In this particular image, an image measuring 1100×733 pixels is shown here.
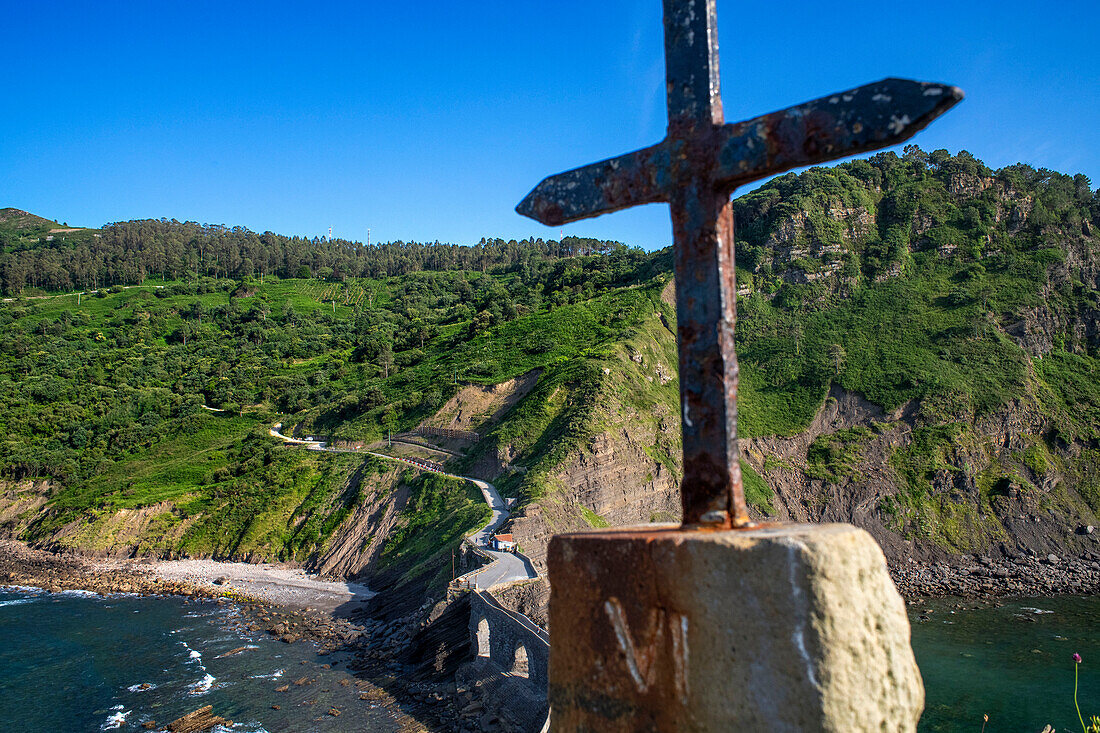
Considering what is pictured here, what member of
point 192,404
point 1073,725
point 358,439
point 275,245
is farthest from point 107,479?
point 275,245

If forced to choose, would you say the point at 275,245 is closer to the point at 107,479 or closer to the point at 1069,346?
the point at 107,479

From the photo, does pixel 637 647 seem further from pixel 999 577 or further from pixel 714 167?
pixel 999 577

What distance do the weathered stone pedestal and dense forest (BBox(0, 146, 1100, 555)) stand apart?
34.9 meters

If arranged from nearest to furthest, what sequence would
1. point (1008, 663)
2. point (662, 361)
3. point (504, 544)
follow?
point (1008, 663) → point (504, 544) → point (662, 361)

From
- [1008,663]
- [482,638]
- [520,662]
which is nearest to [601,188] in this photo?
[520,662]

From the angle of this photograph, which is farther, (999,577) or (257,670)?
(999,577)

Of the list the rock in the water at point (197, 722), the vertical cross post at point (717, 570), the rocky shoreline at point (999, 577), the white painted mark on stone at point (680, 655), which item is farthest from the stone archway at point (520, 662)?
the rocky shoreline at point (999, 577)

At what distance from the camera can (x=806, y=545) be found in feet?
8.25

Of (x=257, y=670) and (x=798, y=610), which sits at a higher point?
(x=798, y=610)

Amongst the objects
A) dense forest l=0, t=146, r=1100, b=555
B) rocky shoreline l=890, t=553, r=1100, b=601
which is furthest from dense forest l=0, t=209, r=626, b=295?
rocky shoreline l=890, t=553, r=1100, b=601

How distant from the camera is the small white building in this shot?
33.4m

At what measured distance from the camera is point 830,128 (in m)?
3.04

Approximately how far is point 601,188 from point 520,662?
926 inches

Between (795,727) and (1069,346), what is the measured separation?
255 ft
